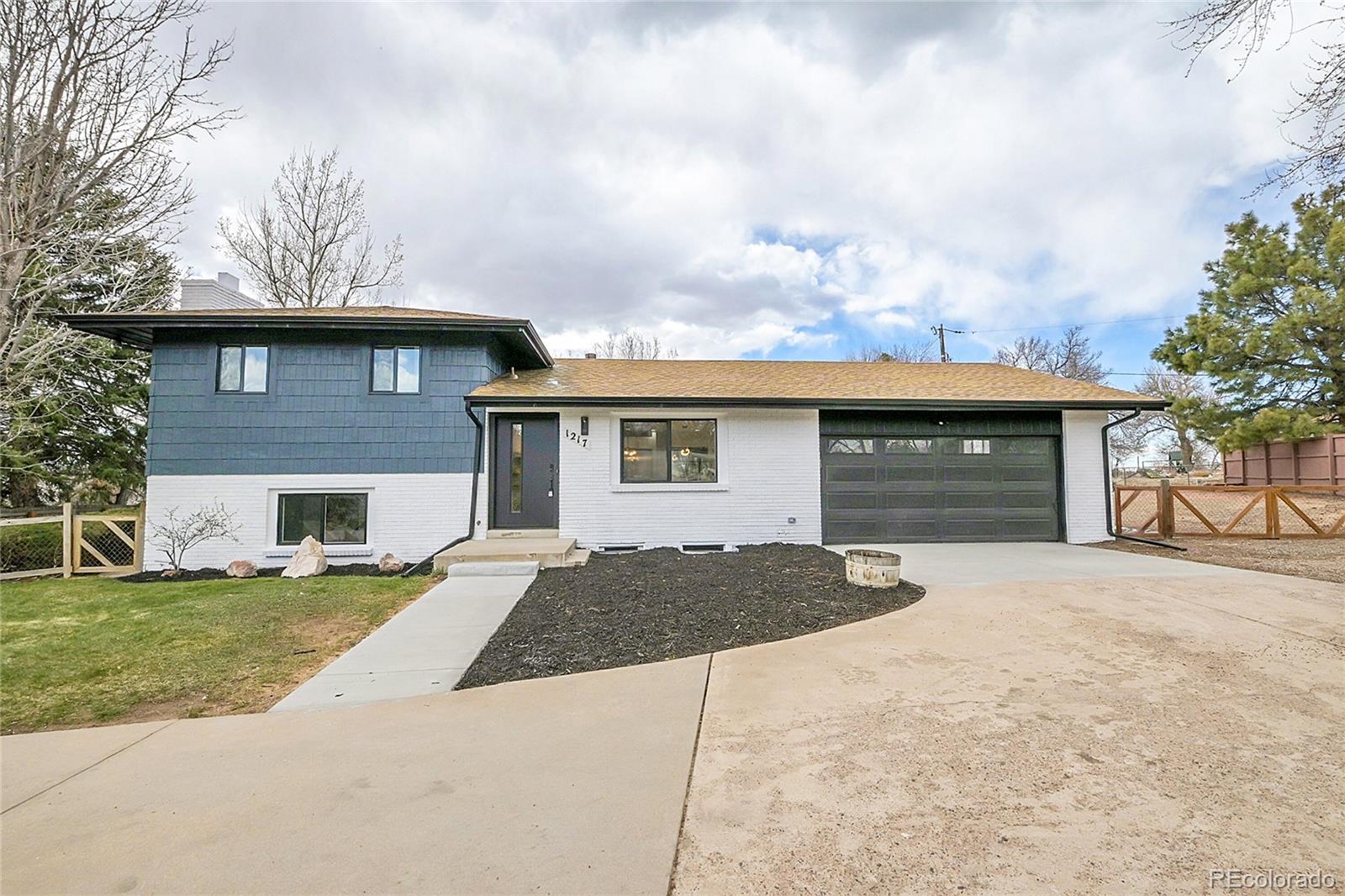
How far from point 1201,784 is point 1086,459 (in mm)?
9711

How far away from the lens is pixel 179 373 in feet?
30.2

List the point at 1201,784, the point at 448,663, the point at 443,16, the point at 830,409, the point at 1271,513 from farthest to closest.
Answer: the point at 1271,513 → the point at 830,409 → the point at 443,16 → the point at 448,663 → the point at 1201,784

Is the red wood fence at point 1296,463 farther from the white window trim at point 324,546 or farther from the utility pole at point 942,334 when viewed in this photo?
the white window trim at point 324,546

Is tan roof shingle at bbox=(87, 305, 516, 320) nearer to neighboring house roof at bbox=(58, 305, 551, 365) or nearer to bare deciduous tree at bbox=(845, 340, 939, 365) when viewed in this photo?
neighboring house roof at bbox=(58, 305, 551, 365)

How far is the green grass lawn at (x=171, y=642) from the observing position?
11.9ft

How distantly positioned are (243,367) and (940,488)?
12.3 meters

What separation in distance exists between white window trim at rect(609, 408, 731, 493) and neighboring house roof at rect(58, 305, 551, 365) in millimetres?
2276

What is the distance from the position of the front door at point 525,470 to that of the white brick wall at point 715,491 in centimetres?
23

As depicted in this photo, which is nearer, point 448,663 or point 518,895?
point 518,895

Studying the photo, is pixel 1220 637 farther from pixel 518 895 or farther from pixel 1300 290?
pixel 1300 290

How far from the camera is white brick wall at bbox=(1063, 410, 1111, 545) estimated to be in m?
10.3

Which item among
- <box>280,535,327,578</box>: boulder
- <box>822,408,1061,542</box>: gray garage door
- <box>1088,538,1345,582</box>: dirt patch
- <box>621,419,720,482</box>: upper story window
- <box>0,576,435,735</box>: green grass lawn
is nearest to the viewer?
<box>0,576,435,735</box>: green grass lawn

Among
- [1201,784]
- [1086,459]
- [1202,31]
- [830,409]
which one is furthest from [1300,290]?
[1201,784]

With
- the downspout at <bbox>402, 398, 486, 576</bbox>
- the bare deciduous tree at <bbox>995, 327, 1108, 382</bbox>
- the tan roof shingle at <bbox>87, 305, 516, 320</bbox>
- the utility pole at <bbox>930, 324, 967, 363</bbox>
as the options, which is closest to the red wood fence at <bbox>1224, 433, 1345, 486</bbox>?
the bare deciduous tree at <bbox>995, 327, 1108, 382</bbox>
